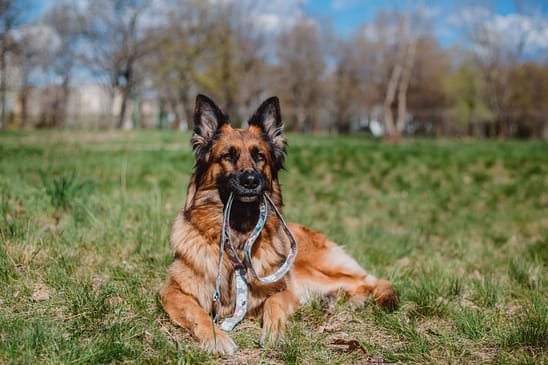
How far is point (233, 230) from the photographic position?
11.2ft

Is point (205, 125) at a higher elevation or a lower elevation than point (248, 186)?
higher

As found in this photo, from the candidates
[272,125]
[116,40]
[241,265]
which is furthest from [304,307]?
[116,40]

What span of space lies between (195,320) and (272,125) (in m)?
1.68

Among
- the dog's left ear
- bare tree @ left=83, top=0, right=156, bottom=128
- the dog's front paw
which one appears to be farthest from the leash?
bare tree @ left=83, top=0, right=156, bottom=128

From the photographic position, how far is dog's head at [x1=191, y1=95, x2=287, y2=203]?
3.44 metres

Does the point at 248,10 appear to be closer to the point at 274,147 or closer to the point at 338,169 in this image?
the point at 338,169

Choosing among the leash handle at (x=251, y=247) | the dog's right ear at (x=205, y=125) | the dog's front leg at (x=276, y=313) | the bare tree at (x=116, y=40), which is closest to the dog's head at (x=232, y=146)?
the dog's right ear at (x=205, y=125)

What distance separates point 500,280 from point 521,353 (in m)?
1.99

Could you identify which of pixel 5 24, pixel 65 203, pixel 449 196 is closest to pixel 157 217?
pixel 65 203

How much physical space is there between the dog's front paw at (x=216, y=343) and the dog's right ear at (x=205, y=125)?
4.49 ft

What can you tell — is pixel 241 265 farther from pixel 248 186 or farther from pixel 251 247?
pixel 248 186

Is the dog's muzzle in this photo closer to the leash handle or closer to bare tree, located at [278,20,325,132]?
the leash handle

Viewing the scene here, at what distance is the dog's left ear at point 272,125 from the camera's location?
146 inches

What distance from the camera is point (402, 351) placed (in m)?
2.68
